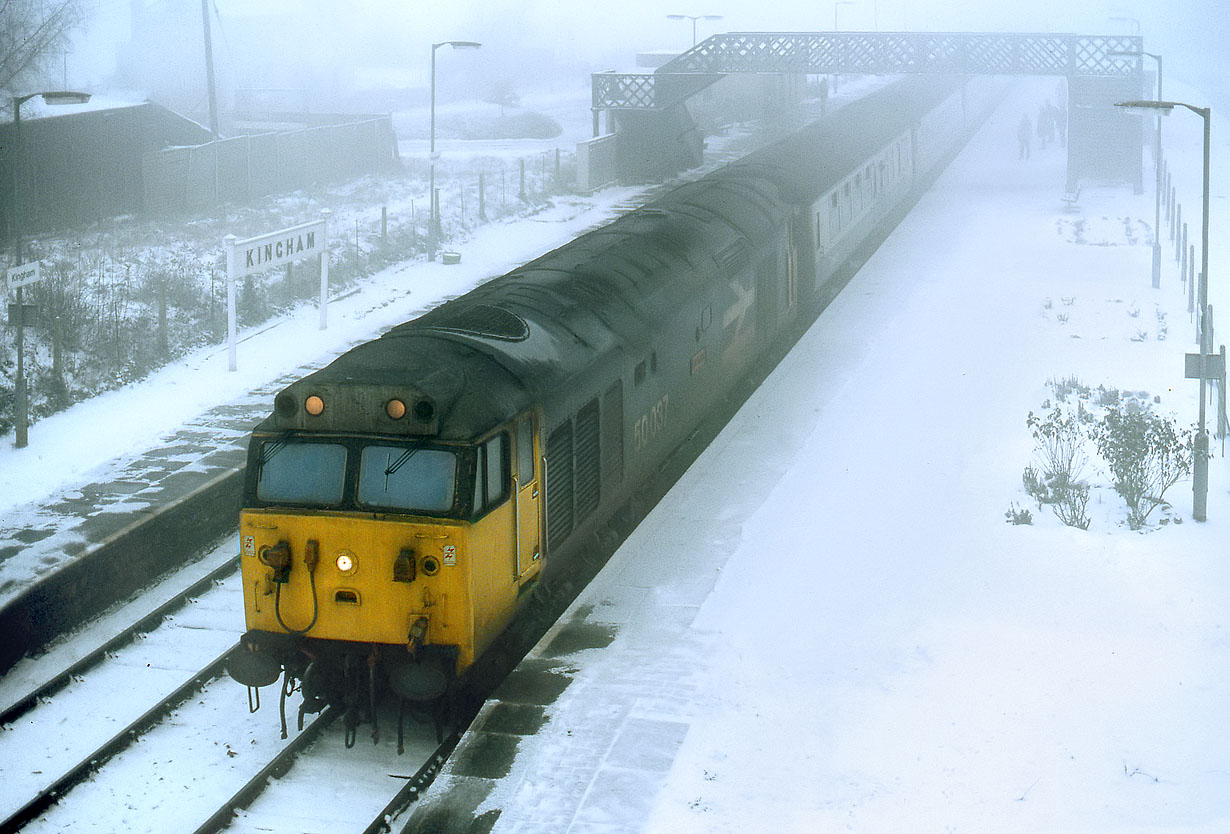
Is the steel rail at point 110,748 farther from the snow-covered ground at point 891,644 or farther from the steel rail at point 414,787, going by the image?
the snow-covered ground at point 891,644

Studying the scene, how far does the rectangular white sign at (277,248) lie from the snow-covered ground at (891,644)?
361 inches

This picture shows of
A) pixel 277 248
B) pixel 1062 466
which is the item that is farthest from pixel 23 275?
pixel 1062 466

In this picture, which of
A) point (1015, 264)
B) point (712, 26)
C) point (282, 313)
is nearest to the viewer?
point (282, 313)

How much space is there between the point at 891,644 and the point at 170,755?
6.72 m

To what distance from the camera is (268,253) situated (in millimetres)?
24000

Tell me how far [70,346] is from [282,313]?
520 centimetres

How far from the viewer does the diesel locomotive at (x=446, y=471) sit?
1047 cm

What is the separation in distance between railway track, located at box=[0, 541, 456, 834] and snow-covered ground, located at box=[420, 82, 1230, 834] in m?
1.12

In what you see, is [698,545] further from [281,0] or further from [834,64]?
[281,0]

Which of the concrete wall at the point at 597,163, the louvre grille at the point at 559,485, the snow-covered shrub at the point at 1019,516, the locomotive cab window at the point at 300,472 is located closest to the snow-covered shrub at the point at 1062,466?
the snow-covered shrub at the point at 1019,516

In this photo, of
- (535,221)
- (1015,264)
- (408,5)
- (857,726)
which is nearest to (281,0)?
(408,5)

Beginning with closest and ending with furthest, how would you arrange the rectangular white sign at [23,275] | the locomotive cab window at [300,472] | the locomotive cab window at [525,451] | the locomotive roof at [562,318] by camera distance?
the locomotive cab window at [300,472] → the locomotive roof at [562,318] → the locomotive cab window at [525,451] → the rectangular white sign at [23,275]

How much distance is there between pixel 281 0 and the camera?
14362 centimetres

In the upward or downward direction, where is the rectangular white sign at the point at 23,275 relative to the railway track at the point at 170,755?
upward
